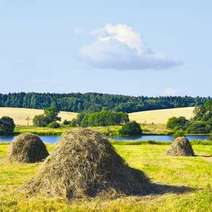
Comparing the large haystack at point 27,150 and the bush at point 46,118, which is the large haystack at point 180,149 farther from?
the bush at point 46,118

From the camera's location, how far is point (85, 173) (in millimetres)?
24250

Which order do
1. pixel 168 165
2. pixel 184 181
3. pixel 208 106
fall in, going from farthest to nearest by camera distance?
1. pixel 208 106
2. pixel 168 165
3. pixel 184 181

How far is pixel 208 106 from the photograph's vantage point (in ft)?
561

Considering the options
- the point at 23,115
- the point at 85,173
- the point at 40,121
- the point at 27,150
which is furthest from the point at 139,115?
the point at 85,173

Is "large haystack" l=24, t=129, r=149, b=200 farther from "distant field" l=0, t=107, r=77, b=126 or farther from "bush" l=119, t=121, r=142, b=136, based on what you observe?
"distant field" l=0, t=107, r=77, b=126

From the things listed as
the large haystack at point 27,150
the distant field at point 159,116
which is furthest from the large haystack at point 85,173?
the distant field at point 159,116

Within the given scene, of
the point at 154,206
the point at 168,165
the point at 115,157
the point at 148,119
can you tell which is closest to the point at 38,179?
the point at 115,157

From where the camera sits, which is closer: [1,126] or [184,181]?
[184,181]

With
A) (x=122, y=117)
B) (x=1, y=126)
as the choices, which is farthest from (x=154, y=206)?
(x=122, y=117)

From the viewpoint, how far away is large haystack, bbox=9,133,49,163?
A: 39.5 m

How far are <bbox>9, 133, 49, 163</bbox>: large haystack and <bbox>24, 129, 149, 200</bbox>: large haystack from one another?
1413 cm

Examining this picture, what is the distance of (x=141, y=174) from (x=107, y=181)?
2418mm

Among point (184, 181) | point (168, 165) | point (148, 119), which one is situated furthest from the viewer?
point (148, 119)

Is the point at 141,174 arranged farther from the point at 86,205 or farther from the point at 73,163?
the point at 86,205
